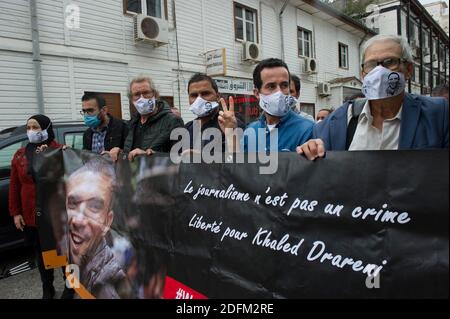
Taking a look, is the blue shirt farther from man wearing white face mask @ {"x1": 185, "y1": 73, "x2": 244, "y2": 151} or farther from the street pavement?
the street pavement

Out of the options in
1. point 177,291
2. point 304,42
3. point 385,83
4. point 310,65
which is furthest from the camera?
point 304,42

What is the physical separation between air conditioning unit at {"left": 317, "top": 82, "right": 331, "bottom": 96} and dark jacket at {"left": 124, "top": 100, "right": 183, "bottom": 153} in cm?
1416

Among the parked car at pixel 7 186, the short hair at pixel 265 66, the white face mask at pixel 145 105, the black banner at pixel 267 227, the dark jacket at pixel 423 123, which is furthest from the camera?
the parked car at pixel 7 186

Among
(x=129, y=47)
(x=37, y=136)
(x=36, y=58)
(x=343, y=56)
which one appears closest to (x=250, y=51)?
(x=129, y=47)

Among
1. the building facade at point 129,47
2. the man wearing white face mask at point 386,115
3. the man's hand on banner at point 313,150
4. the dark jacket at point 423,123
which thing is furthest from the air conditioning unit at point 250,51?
the man's hand on banner at point 313,150

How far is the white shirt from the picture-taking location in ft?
5.80

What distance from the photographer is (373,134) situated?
72.1 inches

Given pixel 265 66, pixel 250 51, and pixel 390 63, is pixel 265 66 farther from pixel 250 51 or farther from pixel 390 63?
pixel 250 51

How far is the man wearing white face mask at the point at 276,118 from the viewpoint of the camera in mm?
2314

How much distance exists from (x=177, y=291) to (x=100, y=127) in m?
2.14

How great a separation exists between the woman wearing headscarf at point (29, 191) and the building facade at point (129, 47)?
3929 mm

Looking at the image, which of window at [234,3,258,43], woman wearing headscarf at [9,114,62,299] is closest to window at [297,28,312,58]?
window at [234,3,258,43]

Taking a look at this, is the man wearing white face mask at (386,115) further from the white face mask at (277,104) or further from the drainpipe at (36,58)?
the drainpipe at (36,58)
